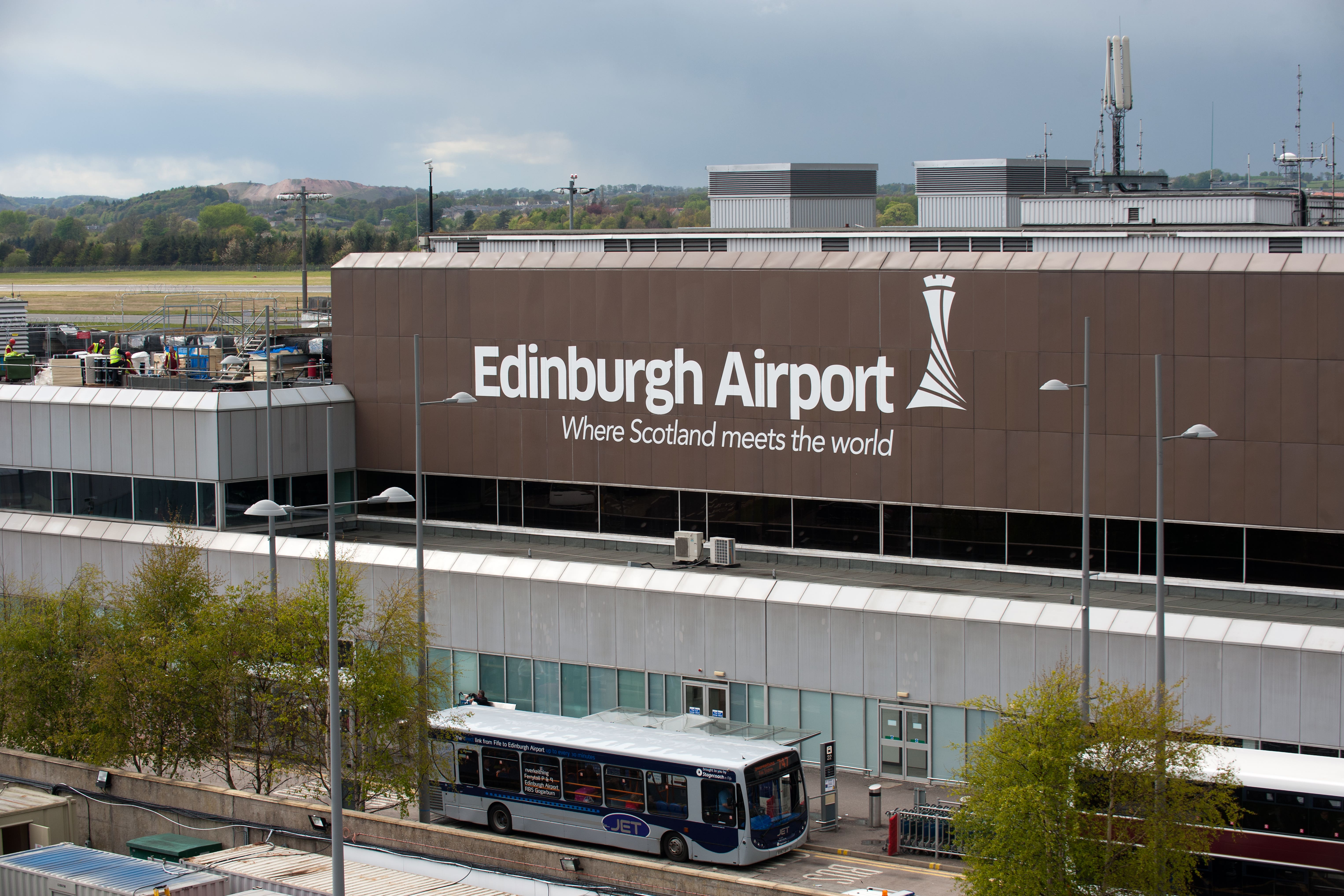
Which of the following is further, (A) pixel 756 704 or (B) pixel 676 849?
(A) pixel 756 704

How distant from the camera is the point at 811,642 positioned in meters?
33.9

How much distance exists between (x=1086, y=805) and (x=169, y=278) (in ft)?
498

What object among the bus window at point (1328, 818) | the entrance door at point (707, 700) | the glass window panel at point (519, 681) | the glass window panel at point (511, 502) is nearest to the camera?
the bus window at point (1328, 818)

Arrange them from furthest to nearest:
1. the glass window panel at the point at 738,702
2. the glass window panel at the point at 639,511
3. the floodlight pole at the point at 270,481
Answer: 1. the glass window panel at the point at 639,511
2. the glass window panel at the point at 738,702
3. the floodlight pole at the point at 270,481

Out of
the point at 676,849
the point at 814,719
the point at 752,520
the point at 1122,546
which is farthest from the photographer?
the point at 752,520

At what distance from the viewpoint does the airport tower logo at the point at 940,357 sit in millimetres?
35812

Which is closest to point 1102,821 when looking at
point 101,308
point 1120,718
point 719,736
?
point 1120,718

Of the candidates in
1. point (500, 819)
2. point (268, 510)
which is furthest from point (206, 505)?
point (268, 510)

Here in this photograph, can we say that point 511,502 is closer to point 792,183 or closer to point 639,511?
point 639,511

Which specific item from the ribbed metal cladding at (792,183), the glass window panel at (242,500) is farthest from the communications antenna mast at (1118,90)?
the glass window panel at (242,500)

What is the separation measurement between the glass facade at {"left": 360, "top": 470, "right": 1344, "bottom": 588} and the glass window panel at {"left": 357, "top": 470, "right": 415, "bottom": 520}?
0.19 feet

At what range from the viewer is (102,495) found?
45625mm

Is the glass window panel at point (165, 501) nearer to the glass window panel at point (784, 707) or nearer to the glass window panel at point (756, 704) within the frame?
the glass window panel at point (756, 704)

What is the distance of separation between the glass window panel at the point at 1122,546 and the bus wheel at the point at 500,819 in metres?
15.4
